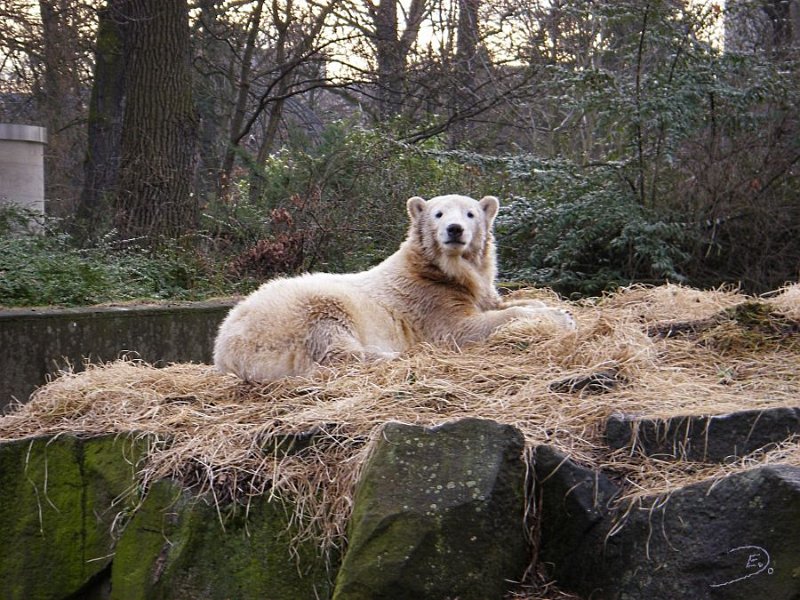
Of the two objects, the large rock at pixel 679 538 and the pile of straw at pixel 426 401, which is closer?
the large rock at pixel 679 538

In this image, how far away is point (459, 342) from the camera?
547 centimetres

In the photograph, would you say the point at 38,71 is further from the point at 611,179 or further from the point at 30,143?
the point at 611,179

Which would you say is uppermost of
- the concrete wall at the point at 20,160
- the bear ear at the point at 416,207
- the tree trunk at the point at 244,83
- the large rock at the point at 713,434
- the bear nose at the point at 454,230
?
the tree trunk at the point at 244,83

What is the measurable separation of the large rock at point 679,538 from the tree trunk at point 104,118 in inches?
325

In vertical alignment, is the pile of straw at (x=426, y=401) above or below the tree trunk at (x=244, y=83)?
below

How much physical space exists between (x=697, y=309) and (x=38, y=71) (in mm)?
10401

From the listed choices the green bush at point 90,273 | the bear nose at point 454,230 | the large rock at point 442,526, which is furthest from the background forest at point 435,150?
the large rock at point 442,526

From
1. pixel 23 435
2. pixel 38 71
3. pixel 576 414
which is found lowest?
pixel 23 435

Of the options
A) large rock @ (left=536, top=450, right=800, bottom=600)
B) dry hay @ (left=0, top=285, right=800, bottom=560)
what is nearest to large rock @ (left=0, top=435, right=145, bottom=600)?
dry hay @ (left=0, top=285, right=800, bottom=560)

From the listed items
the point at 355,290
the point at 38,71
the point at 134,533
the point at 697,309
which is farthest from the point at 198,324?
the point at 38,71

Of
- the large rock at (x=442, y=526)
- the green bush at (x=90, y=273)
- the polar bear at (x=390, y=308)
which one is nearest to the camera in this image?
the large rock at (x=442, y=526)

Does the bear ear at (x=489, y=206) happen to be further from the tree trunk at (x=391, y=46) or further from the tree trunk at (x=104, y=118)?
the tree trunk at (x=391, y=46)

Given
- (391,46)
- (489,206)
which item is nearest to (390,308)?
(489,206)

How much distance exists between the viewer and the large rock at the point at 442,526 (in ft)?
10.7
